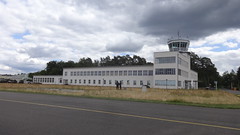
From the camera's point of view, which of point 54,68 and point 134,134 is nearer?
point 134,134

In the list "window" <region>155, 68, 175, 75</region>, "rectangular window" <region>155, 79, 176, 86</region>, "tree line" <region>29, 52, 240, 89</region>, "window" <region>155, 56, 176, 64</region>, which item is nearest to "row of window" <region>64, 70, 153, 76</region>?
"window" <region>155, 68, 175, 75</region>

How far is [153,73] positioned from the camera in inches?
2491

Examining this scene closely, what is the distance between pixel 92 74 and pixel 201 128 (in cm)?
7270

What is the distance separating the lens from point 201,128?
6953 mm

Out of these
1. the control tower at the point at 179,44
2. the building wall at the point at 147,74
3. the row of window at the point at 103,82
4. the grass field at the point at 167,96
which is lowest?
the grass field at the point at 167,96

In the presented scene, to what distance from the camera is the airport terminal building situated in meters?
58.8

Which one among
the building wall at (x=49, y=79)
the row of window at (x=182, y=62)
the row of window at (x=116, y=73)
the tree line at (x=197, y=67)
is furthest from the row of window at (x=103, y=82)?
the tree line at (x=197, y=67)

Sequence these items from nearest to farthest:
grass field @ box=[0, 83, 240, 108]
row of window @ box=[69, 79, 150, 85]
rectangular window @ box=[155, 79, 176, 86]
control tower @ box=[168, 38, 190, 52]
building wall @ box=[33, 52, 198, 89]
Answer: grass field @ box=[0, 83, 240, 108] < rectangular window @ box=[155, 79, 176, 86] < building wall @ box=[33, 52, 198, 89] < row of window @ box=[69, 79, 150, 85] < control tower @ box=[168, 38, 190, 52]

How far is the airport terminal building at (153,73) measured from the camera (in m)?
58.8

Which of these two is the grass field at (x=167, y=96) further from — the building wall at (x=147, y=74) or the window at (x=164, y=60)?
the window at (x=164, y=60)

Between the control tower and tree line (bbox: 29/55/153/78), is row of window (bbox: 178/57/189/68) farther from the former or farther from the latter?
tree line (bbox: 29/55/153/78)

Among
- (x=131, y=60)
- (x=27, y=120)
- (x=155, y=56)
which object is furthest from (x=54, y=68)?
(x=27, y=120)

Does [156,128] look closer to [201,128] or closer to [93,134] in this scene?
[201,128]

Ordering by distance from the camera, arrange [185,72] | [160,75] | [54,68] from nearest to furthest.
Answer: [160,75]
[185,72]
[54,68]
